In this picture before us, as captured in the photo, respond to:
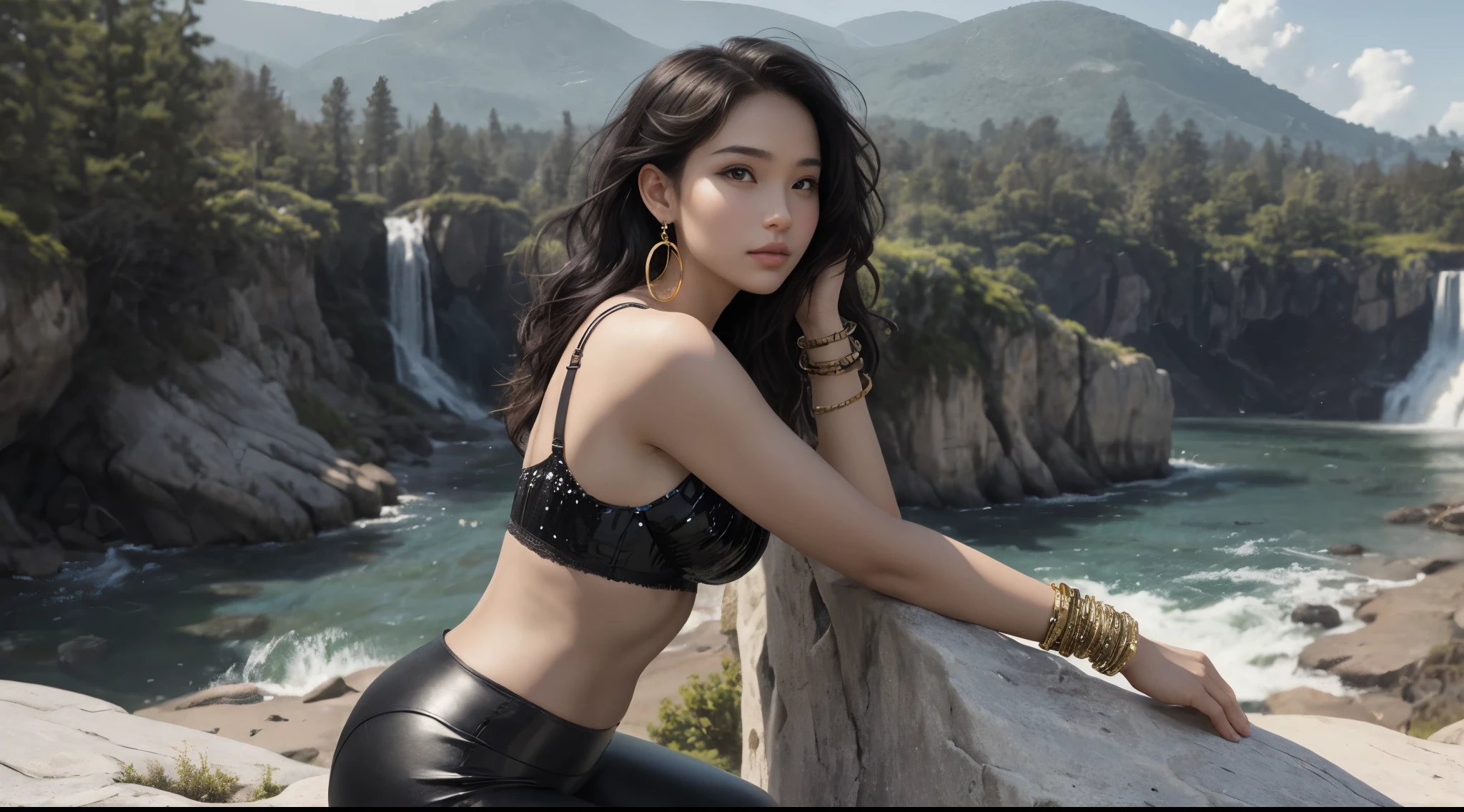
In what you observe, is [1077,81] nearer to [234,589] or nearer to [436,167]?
[436,167]

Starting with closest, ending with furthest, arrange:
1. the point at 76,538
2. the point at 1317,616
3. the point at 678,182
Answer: the point at 678,182
the point at 76,538
the point at 1317,616

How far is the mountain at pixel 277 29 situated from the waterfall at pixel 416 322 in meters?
95.0

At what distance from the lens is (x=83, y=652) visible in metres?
13.8

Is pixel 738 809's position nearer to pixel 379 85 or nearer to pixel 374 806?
pixel 374 806

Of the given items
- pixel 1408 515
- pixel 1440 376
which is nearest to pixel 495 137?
pixel 1440 376

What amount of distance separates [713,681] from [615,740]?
675 centimetres

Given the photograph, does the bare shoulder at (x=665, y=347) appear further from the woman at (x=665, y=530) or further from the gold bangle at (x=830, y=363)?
the gold bangle at (x=830, y=363)

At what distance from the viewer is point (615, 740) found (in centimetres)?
225

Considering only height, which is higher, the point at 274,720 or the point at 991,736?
the point at 991,736

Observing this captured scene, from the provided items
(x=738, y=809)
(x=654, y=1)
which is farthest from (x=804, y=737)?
(x=654, y=1)

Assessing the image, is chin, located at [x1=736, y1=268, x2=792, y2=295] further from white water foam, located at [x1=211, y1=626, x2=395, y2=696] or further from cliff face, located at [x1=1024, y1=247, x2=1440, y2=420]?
cliff face, located at [x1=1024, y1=247, x2=1440, y2=420]

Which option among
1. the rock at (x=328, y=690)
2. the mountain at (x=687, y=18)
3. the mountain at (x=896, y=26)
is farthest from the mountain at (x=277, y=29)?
the rock at (x=328, y=690)

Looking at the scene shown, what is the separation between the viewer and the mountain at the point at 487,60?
116000 mm

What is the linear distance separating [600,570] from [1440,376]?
145 feet
